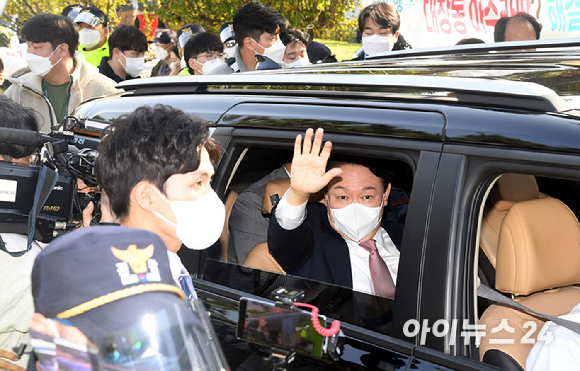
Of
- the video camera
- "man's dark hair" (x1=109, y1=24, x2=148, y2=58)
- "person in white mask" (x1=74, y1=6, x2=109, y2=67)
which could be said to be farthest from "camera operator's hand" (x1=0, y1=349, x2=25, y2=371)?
"person in white mask" (x1=74, y1=6, x2=109, y2=67)

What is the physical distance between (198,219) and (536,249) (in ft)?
4.12

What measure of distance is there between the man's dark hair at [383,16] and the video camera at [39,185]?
14.7 feet

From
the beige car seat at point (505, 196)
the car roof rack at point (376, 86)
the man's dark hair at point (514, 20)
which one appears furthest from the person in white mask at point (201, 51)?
the beige car seat at point (505, 196)

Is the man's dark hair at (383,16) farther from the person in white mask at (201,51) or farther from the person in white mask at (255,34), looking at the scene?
the person in white mask at (201,51)

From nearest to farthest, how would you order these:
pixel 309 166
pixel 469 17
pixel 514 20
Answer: pixel 309 166 → pixel 514 20 → pixel 469 17

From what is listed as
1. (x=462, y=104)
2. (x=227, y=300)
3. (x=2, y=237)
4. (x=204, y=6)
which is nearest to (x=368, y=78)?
(x=462, y=104)

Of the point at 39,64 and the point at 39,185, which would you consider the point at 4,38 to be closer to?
the point at 39,64

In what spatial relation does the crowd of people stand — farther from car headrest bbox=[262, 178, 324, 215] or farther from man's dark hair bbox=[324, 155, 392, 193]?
car headrest bbox=[262, 178, 324, 215]

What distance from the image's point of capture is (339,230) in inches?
111

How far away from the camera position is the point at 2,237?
2229mm

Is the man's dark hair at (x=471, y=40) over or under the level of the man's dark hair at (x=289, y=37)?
under

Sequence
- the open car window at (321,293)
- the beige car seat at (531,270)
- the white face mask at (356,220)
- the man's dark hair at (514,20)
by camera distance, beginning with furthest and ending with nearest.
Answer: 1. the man's dark hair at (514,20)
2. the white face mask at (356,220)
3. the beige car seat at (531,270)
4. the open car window at (321,293)

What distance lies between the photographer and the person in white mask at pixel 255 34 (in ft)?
20.5

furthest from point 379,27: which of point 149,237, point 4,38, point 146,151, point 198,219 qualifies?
point 4,38
